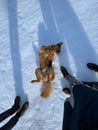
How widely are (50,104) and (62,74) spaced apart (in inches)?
10.3

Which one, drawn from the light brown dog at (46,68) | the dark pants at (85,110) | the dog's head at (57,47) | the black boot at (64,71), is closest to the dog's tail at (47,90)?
the light brown dog at (46,68)

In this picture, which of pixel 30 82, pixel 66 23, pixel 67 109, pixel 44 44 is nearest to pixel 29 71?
pixel 30 82

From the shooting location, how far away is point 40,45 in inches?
97.1

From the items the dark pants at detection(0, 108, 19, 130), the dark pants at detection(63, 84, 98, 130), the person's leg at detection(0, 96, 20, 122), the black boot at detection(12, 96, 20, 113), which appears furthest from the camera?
the black boot at detection(12, 96, 20, 113)

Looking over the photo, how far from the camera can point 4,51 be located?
2.67m

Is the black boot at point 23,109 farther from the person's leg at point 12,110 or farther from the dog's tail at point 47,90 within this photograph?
the dog's tail at point 47,90

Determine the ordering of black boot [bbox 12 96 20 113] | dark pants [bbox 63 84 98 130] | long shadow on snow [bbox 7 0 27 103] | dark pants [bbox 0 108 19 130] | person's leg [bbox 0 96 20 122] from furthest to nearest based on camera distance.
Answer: long shadow on snow [bbox 7 0 27 103] → black boot [bbox 12 96 20 113] → person's leg [bbox 0 96 20 122] → dark pants [bbox 0 108 19 130] → dark pants [bbox 63 84 98 130]

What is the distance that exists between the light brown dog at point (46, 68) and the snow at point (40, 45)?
5cm

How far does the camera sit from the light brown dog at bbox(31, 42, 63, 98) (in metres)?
2.27

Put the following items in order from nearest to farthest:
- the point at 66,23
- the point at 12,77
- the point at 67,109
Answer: the point at 67,109, the point at 66,23, the point at 12,77

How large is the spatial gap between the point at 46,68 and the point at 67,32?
1.19 ft

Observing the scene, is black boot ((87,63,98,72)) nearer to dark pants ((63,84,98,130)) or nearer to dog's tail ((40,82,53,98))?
dog's tail ((40,82,53,98))

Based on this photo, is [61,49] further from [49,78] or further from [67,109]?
[67,109]

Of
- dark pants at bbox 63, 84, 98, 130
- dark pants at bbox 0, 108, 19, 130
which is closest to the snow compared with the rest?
dark pants at bbox 0, 108, 19, 130
